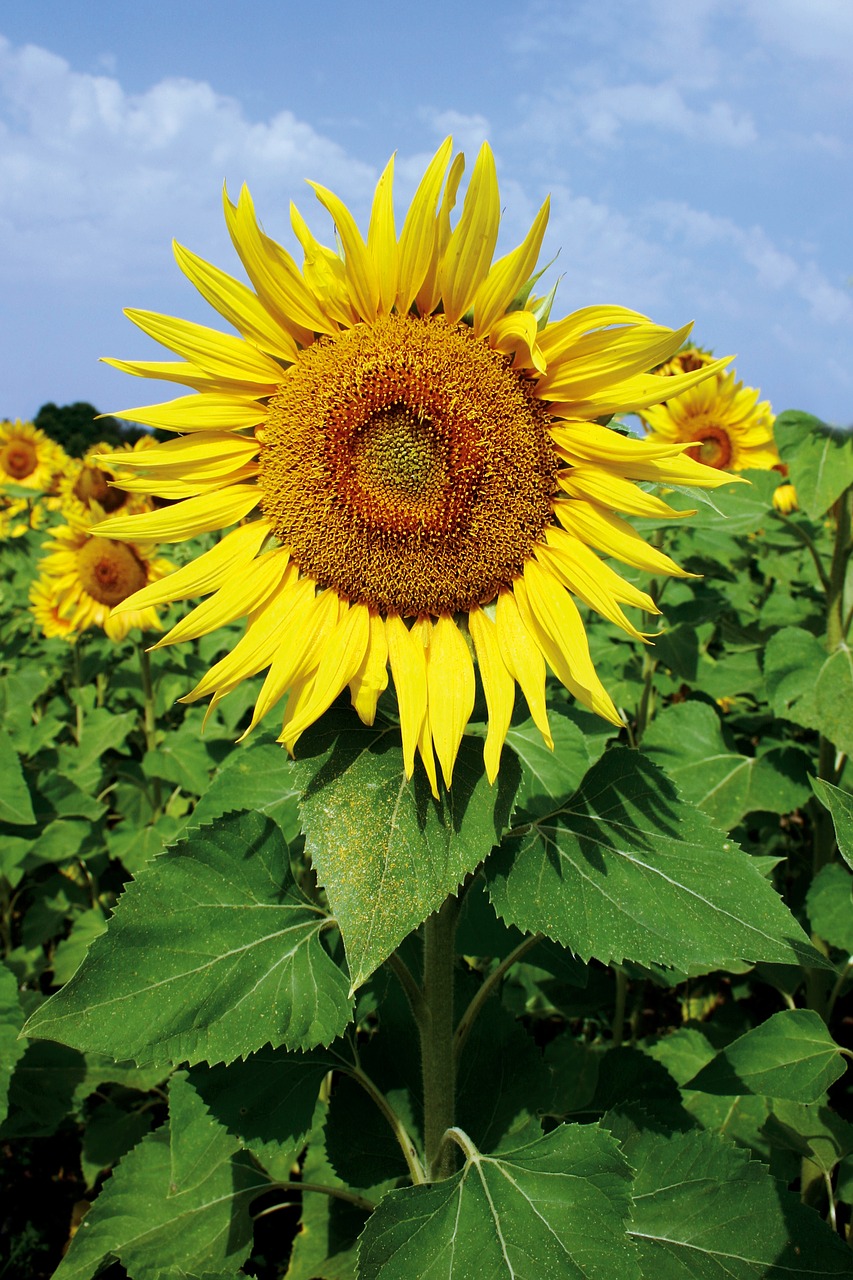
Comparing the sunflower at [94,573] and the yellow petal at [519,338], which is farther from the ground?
the yellow petal at [519,338]

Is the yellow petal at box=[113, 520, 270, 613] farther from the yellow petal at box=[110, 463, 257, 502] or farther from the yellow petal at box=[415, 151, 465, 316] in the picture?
the yellow petal at box=[415, 151, 465, 316]

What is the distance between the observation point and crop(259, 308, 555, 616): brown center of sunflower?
156 cm

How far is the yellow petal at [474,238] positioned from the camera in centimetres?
141

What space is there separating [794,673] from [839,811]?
1.37 meters

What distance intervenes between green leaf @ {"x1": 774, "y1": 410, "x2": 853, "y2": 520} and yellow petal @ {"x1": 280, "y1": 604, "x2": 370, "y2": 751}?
1742mm

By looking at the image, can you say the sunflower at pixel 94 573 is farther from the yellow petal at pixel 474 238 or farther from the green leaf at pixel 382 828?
the yellow petal at pixel 474 238

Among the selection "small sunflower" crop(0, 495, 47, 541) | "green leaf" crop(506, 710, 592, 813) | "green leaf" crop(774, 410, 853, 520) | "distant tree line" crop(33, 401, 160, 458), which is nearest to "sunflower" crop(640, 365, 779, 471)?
"green leaf" crop(774, 410, 853, 520)

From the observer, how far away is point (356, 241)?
1496mm

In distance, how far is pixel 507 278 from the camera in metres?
1.45

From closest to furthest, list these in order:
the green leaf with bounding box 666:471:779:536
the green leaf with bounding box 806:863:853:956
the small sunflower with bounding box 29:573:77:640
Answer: the green leaf with bounding box 806:863:853:956, the green leaf with bounding box 666:471:779:536, the small sunflower with bounding box 29:573:77:640

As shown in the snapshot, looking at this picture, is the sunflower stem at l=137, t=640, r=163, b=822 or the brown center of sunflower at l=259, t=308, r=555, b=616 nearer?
the brown center of sunflower at l=259, t=308, r=555, b=616

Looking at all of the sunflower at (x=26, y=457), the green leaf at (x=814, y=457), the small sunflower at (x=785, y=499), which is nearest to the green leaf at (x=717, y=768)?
the green leaf at (x=814, y=457)

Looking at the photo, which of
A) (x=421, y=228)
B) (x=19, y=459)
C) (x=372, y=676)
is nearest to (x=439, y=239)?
(x=421, y=228)

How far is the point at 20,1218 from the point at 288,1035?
92.8 inches
